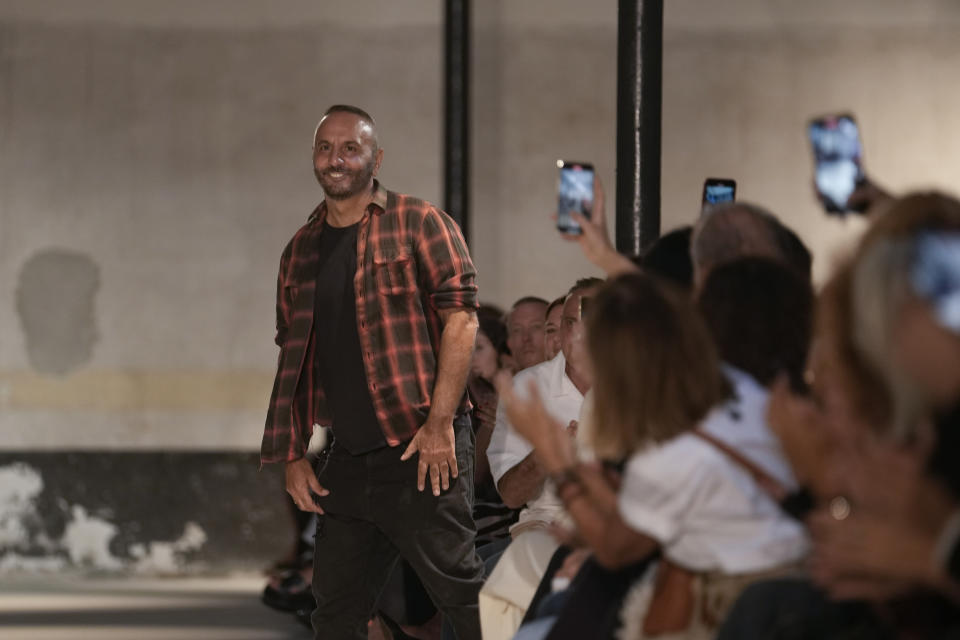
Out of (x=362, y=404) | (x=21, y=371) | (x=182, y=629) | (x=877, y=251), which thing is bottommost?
(x=182, y=629)

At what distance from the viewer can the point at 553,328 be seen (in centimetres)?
488

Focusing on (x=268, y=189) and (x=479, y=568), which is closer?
(x=479, y=568)

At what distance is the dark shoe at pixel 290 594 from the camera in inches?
251

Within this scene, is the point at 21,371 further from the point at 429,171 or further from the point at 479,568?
the point at 479,568

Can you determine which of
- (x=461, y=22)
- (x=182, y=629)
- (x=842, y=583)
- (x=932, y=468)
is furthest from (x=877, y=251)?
(x=461, y=22)

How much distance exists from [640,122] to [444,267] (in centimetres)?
114

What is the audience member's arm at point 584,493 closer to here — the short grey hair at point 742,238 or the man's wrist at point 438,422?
the short grey hair at point 742,238

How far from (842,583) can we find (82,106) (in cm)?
737

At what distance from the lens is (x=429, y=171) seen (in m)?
8.74

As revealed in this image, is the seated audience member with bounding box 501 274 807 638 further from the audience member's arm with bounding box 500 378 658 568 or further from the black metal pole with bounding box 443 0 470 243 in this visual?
the black metal pole with bounding box 443 0 470 243

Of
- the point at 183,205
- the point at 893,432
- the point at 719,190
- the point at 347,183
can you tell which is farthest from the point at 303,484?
the point at 183,205

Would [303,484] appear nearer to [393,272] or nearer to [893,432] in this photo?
[393,272]

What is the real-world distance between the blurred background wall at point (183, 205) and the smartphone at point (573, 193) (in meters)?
5.33

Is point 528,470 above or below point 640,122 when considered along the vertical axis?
→ below
